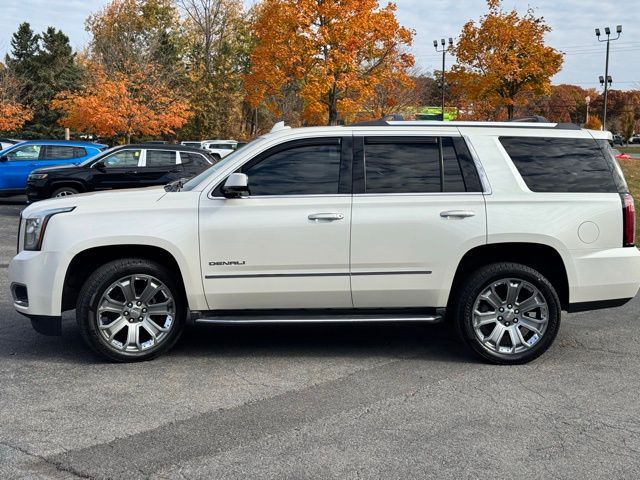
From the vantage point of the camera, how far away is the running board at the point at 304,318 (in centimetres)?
564

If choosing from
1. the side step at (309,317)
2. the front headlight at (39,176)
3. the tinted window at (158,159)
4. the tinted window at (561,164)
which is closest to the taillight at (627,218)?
the tinted window at (561,164)

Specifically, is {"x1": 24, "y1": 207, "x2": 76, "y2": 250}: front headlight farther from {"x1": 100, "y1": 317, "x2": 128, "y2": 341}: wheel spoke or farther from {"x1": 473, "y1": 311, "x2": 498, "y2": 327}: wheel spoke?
{"x1": 473, "y1": 311, "x2": 498, "y2": 327}: wheel spoke

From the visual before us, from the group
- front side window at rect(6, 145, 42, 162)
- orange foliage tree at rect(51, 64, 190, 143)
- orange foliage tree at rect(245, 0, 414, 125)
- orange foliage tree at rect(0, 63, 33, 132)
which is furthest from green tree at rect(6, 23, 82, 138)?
front side window at rect(6, 145, 42, 162)

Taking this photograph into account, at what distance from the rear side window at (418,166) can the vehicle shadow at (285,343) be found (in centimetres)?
114

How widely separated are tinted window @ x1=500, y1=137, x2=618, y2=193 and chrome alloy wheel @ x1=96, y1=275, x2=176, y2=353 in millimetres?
3046

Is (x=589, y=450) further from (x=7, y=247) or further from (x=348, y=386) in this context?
(x=7, y=247)

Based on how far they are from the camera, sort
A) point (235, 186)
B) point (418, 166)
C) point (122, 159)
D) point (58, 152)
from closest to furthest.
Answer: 1. point (235, 186)
2. point (418, 166)
3. point (122, 159)
4. point (58, 152)

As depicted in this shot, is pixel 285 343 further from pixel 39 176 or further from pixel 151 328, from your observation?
pixel 39 176

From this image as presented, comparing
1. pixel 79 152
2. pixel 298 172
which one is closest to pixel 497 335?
pixel 298 172

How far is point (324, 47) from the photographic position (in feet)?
88.0

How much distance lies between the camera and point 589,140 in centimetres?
602

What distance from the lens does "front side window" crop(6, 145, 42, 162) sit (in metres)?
18.9

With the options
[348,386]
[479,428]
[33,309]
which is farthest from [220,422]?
[33,309]

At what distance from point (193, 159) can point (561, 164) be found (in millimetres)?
11795
